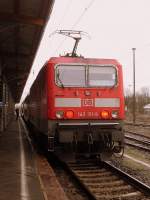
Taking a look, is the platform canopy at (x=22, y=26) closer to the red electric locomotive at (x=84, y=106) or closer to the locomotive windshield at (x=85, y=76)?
the red electric locomotive at (x=84, y=106)

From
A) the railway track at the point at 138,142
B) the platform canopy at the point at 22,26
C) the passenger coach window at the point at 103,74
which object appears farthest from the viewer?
the railway track at the point at 138,142

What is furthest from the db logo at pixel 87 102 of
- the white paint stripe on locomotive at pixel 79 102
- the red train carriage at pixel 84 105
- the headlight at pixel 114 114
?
the headlight at pixel 114 114

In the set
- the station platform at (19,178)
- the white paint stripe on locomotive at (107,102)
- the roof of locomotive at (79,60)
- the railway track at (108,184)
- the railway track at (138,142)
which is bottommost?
the railway track at (108,184)

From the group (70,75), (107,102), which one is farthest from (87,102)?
(70,75)

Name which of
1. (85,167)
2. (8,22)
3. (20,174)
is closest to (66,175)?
(85,167)

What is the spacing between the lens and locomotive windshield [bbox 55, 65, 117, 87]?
13453 millimetres

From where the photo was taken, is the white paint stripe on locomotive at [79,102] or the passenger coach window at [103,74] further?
the passenger coach window at [103,74]

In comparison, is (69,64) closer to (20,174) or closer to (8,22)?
(8,22)

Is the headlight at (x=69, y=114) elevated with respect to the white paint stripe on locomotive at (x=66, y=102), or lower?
lower

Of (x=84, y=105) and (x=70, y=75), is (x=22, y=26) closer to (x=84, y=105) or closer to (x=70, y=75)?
(x=70, y=75)

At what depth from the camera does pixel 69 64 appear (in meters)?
13.6

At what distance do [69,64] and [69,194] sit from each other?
4.84 metres

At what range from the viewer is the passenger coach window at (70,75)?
44.0 feet

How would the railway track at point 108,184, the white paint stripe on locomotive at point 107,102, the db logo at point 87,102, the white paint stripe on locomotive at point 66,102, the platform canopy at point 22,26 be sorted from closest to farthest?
the railway track at point 108,184 < the platform canopy at point 22,26 < the white paint stripe on locomotive at point 66,102 < the db logo at point 87,102 < the white paint stripe on locomotive at point 107,102
